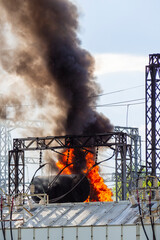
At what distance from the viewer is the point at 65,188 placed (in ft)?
162

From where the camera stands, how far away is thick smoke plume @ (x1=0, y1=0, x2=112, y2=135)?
184ft

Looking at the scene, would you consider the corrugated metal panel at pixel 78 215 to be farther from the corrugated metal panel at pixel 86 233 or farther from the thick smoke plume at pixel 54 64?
the thick smoke plume at pixel 54 64

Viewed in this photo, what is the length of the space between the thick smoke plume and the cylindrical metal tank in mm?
Result: 6720

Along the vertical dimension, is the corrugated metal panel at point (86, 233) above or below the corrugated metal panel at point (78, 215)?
below

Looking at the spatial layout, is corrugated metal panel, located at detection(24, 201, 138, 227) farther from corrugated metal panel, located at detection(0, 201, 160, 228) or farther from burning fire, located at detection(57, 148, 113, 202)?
burning fire, located at detection(57, 148, 113, 202)

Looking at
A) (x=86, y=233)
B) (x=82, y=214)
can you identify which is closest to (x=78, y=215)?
(x=82, y=214)

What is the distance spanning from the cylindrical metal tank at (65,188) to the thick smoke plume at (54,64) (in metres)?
6.72

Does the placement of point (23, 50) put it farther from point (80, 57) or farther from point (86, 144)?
point (86, 144)

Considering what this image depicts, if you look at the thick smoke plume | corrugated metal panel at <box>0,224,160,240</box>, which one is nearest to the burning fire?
the thick smoke plume

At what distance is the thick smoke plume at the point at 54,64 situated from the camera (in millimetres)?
56062

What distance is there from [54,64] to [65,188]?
12164mm

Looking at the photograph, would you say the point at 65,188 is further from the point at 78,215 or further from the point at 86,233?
the point at 86,233

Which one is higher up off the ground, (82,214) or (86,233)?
(82,214)

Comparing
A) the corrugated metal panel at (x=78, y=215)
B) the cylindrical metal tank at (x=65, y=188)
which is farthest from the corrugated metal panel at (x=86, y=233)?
the cylindrical metal tank at (x=65, y=188)
